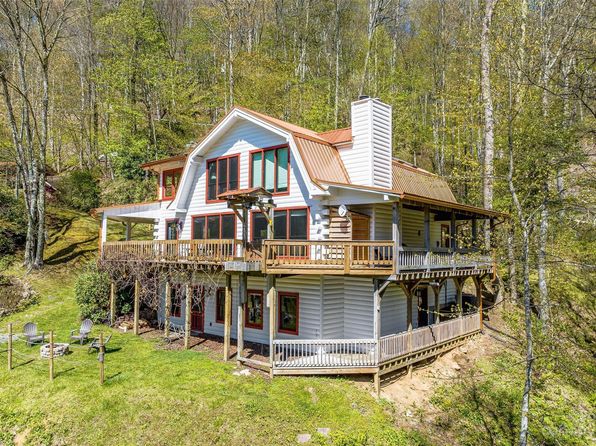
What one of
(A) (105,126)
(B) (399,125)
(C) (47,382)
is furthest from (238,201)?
(A) (105,126)

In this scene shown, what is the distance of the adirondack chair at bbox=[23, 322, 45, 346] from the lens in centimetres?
1493

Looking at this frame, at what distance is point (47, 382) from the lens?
38.6 ft

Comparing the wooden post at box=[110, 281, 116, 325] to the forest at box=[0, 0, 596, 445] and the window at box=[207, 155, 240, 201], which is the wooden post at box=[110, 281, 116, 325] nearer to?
the window at box=[207, 155, 240, 201]

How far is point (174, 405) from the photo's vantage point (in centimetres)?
1063

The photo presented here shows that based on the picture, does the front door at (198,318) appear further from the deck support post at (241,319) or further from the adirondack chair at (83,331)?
the deck support post at (241,319)

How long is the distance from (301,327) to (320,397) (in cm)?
345

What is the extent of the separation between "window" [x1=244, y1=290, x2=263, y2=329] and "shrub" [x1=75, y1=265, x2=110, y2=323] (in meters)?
7.28

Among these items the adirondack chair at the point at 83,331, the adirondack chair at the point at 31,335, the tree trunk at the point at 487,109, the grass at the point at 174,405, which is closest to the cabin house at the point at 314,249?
the grass at the point at 174,405

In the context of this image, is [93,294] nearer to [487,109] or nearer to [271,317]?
[271,317]

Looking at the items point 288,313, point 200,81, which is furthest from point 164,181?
point 200,81

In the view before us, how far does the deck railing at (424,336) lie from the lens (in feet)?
42.0

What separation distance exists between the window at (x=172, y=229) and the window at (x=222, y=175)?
8.37 ft

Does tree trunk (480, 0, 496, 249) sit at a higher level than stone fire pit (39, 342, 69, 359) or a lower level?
higher

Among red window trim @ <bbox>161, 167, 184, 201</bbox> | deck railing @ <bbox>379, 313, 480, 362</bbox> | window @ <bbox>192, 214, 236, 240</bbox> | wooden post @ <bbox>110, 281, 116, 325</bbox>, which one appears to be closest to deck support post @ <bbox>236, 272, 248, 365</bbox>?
window @ <bbox>192, 214, 236, 240</bbox>
